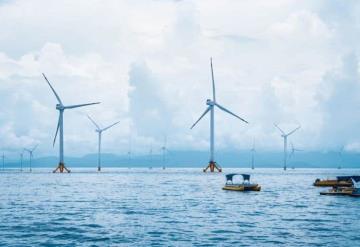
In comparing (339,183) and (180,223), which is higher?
(339,183)

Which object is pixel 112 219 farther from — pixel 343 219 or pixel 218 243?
pixel 343 219

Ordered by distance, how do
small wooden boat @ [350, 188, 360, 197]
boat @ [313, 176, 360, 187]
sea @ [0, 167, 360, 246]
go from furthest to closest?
boat @ [313, 176, 360, 187], small wooden boat @ [350, 188, 360, 197], sea @ [0, 167, 360, 246]

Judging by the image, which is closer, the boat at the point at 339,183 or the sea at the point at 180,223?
the sea at the point at 180,223

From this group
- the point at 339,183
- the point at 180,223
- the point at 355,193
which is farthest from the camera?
the point at 339,183

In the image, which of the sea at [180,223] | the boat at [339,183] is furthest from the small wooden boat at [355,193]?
the boat at [339,183]

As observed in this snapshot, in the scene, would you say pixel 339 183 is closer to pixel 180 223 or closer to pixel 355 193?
pixel 355 193

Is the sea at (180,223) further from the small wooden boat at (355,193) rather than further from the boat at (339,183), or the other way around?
the boat at (339,183)

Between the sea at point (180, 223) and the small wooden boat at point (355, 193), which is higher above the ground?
the small wooden boat at point (355, 193)

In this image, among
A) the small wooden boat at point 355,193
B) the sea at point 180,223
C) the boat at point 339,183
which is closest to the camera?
the sea at point 180,223

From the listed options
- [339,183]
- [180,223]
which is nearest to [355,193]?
[339,183]

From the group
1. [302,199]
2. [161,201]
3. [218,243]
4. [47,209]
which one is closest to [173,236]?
[218,243]

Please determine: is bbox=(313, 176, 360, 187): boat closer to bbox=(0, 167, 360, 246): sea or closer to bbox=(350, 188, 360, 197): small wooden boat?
bbox=(350, 188, 360, 197): small wooden boat

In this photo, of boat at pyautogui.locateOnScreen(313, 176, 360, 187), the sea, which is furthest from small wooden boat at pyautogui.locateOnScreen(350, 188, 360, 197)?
boat at pyautogui.locateOnScreen(313, 176, 360, 187)
